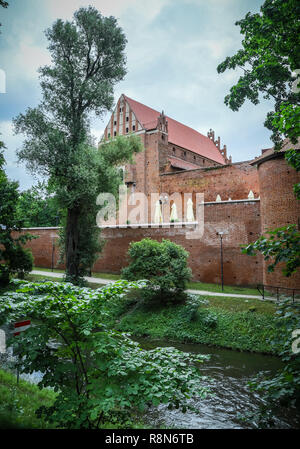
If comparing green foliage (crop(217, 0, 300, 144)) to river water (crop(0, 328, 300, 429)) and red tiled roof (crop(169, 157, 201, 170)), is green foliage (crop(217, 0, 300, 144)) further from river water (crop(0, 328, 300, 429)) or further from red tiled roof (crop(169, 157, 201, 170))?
red tiled roof (crop(169, 157, 201, 170))

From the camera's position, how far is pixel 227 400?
7234mm

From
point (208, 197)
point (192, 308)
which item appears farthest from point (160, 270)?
point (208, 197)

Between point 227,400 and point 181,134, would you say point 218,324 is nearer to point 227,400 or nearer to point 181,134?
point 227,400

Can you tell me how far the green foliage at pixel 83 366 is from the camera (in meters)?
3.02

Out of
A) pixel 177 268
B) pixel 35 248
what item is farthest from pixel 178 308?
pixel 35 248

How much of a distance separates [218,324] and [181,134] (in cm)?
3110

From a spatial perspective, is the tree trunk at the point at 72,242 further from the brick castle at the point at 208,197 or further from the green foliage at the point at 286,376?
the green foliage at the point at 286,376

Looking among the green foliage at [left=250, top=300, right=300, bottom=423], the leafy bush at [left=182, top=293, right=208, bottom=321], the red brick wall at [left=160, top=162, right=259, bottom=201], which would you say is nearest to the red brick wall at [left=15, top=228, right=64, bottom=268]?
the red brick wall at [left=160, top=162, right=259, bottom=201]

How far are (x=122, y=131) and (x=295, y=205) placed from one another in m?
22.8

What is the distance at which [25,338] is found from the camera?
3.31 meters

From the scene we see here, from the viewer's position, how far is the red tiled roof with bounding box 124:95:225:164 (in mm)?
33312

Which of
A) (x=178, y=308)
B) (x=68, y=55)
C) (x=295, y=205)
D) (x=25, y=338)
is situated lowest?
(x=178, y=308)

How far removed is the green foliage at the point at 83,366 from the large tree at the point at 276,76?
1764 millimetres
